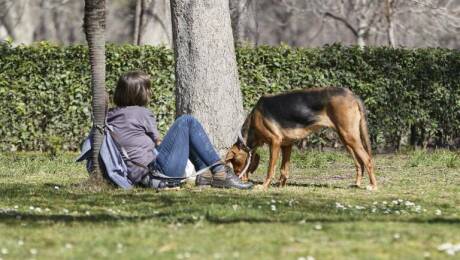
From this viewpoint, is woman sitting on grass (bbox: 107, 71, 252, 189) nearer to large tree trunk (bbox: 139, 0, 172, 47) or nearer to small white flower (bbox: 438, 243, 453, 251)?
small white flower (bbox: 438, 243, 453, 251)

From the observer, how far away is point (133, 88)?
987 centimetres

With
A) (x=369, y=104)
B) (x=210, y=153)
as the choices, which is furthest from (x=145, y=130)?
(x=369, y=104)

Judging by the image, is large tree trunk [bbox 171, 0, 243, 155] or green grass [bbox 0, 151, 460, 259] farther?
large tree trunk [bbox 171, 0, 243, 155]

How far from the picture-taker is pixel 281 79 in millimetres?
16391

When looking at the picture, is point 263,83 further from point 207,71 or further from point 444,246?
point 444,246

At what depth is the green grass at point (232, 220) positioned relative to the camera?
580cm

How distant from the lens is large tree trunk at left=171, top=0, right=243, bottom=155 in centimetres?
1144

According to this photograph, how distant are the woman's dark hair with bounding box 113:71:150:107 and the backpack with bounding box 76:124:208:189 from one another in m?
0.34

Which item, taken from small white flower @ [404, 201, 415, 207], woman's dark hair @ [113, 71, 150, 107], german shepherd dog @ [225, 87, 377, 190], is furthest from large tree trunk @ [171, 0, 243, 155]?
small white flower @ [404, 201, 415, 207]

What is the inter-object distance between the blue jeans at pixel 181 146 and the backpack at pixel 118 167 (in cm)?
10

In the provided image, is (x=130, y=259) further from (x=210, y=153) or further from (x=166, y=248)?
(x=210, y=153)

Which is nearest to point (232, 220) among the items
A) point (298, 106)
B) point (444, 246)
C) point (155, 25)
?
point (444, 246)

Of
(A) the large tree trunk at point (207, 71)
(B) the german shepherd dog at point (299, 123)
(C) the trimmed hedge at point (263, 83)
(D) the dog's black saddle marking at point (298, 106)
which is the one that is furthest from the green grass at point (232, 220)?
(C) the trimmed hedge at point (263, 83)

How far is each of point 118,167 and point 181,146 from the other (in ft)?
2.27
